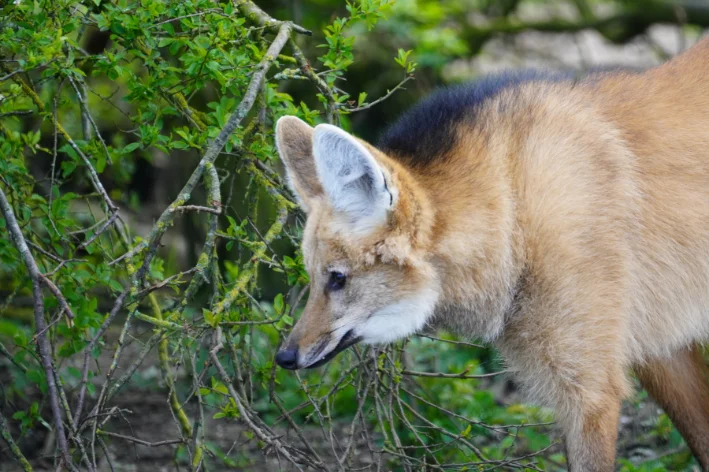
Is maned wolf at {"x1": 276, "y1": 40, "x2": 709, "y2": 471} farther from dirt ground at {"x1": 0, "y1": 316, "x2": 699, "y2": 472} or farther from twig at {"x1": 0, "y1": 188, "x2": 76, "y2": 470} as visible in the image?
dirt ground at {"x1": 0, "y1": 316, "x2": 699, "y2": 472}

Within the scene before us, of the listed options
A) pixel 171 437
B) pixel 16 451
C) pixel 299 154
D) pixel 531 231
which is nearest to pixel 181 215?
pixel 299 154

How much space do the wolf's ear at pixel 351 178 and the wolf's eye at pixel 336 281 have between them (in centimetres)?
15

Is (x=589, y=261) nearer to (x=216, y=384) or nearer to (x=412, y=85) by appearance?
(x=216, y=384)

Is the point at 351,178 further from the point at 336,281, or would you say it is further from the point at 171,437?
the point at 171,437

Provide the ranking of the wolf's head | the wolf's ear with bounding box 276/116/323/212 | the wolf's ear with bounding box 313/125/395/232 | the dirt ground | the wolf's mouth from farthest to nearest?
the dirt ground, the wolf's ear with bounding box 276/116/323/212, the wolf's mouth, the wolf's head, the wolf's ear with bounding box 313/125/395/232

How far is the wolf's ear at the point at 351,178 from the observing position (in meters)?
2.42

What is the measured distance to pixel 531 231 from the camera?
107 inches

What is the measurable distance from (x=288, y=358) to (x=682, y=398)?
1756 millimetres

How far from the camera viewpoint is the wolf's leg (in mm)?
3475

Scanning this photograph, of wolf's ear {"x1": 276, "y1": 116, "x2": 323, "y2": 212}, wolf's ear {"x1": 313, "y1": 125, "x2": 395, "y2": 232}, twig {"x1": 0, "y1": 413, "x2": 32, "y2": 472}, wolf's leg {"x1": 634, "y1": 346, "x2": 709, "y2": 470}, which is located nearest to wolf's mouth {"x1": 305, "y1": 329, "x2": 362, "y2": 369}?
wolf's ear {"x1": 313, "y1": 125, "x2": 395, "y2": 232}

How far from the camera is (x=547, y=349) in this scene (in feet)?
8.97

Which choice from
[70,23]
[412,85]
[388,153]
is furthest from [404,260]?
[412,85]

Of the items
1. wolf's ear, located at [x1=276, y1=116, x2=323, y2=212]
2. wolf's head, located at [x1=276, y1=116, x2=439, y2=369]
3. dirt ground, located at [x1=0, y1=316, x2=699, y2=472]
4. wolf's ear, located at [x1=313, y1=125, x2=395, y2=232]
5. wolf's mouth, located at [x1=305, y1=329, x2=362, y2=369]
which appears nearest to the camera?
wolf's ear, located at [x1=313, y1=125, x2=395, y2=232]

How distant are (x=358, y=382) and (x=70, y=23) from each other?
1.60m
